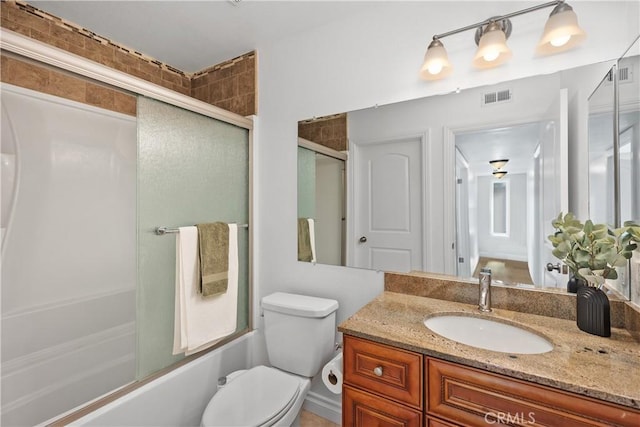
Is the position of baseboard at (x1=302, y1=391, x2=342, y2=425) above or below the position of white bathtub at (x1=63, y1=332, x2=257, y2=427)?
below

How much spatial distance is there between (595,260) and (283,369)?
1440 mm

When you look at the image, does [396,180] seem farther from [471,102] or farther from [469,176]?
[471,102]

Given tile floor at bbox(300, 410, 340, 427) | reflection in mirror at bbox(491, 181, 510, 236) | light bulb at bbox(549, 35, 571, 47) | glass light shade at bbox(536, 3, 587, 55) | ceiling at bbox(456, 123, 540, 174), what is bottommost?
tile floor at bbox(300, 410, 340, 427)

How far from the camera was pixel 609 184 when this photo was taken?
1.00 meters

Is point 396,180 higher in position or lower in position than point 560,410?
higher

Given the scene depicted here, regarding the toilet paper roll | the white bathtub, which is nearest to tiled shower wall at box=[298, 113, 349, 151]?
the toilet paper roll

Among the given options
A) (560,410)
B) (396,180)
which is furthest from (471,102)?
(560,410)

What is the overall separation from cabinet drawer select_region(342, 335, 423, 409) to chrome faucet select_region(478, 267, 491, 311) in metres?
0.45

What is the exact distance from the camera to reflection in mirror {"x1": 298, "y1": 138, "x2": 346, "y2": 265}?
1619mm

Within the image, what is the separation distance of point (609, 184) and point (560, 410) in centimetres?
80

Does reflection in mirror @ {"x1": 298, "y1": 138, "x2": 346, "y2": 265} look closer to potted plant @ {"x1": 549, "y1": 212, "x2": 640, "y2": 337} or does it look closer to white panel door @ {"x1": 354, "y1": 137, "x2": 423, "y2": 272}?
white panel door @ {"x1": 354, "y1": 137, "x2": 423, "y2": 272}

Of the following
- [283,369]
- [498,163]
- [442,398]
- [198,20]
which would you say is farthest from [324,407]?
[198,20]

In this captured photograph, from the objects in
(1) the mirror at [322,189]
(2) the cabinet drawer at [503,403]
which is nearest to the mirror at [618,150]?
(2) the cabinet drawer at [503,403]

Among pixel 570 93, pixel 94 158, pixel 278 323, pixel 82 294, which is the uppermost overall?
pixel 570 93
